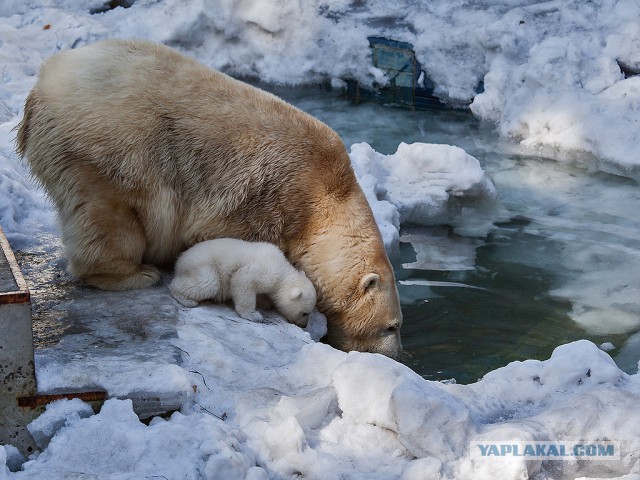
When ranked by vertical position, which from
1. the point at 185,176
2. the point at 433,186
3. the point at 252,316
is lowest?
the point at 433,186

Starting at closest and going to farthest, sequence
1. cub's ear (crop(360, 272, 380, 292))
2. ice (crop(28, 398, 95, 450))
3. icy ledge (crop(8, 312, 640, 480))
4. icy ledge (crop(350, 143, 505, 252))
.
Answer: icy ledge (crop(8, 312, 640, 480)) → ice (crop(28, 398, 95, 450)) → cub's ear (crop(360, 272, 380, 292)) → icy ledge (crop(350, 143, 505, 252))

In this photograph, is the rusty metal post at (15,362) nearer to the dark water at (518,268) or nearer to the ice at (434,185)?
the dark water at (518,268)

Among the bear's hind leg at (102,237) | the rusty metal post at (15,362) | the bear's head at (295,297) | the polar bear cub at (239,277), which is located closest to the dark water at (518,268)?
the bear's head at (295,297)

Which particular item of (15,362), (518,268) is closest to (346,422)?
(15,362)

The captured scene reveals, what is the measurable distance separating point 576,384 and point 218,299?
1942 millimetres

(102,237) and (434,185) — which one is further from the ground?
(102,237)

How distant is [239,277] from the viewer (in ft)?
15.9

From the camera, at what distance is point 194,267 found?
4824mm

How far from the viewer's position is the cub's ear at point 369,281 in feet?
17.0

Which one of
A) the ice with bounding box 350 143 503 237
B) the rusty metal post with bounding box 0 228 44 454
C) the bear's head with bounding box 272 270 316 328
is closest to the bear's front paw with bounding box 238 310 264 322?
the bear's head with bounding box 272 270 316 328

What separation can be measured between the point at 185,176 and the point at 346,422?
73.5 inches

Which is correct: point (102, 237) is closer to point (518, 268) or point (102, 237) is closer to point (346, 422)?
point (346, 422)

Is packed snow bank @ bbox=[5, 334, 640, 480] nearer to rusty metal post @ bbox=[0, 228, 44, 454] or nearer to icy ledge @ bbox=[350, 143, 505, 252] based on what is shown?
rusty metal post @ bbox=[0, 228, 44, 454]

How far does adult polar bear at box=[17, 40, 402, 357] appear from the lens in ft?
15.6
